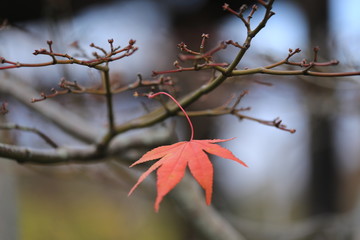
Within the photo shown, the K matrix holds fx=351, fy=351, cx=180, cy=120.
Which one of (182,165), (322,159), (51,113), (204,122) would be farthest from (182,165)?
(322,159)

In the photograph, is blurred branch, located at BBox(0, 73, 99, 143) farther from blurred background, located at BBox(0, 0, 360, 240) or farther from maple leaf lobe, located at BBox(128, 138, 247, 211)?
maple leaf lobe, located at BBox(128, 138, 247, 211)

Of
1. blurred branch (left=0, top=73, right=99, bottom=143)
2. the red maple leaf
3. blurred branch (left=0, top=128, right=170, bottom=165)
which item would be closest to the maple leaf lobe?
the red maple leaf

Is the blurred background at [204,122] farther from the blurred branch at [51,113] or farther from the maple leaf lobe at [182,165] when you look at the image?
the maple leaf lobe at [182,165]

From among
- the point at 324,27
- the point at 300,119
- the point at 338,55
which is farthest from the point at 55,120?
the point at 324,27

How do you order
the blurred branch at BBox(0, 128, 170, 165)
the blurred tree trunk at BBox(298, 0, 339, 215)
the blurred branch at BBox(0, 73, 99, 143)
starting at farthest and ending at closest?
the blurred tree trunk at BBox(298, 0, 339, 215) → the blurred branch at BBox(0, 73, 99, 143) → the blurred branch at BBox(0, 128, 170, 165)

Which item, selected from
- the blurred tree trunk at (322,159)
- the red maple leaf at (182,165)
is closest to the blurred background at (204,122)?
the blurred tree trunk at (322,159)

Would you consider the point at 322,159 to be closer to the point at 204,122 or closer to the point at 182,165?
the point at 204,122
